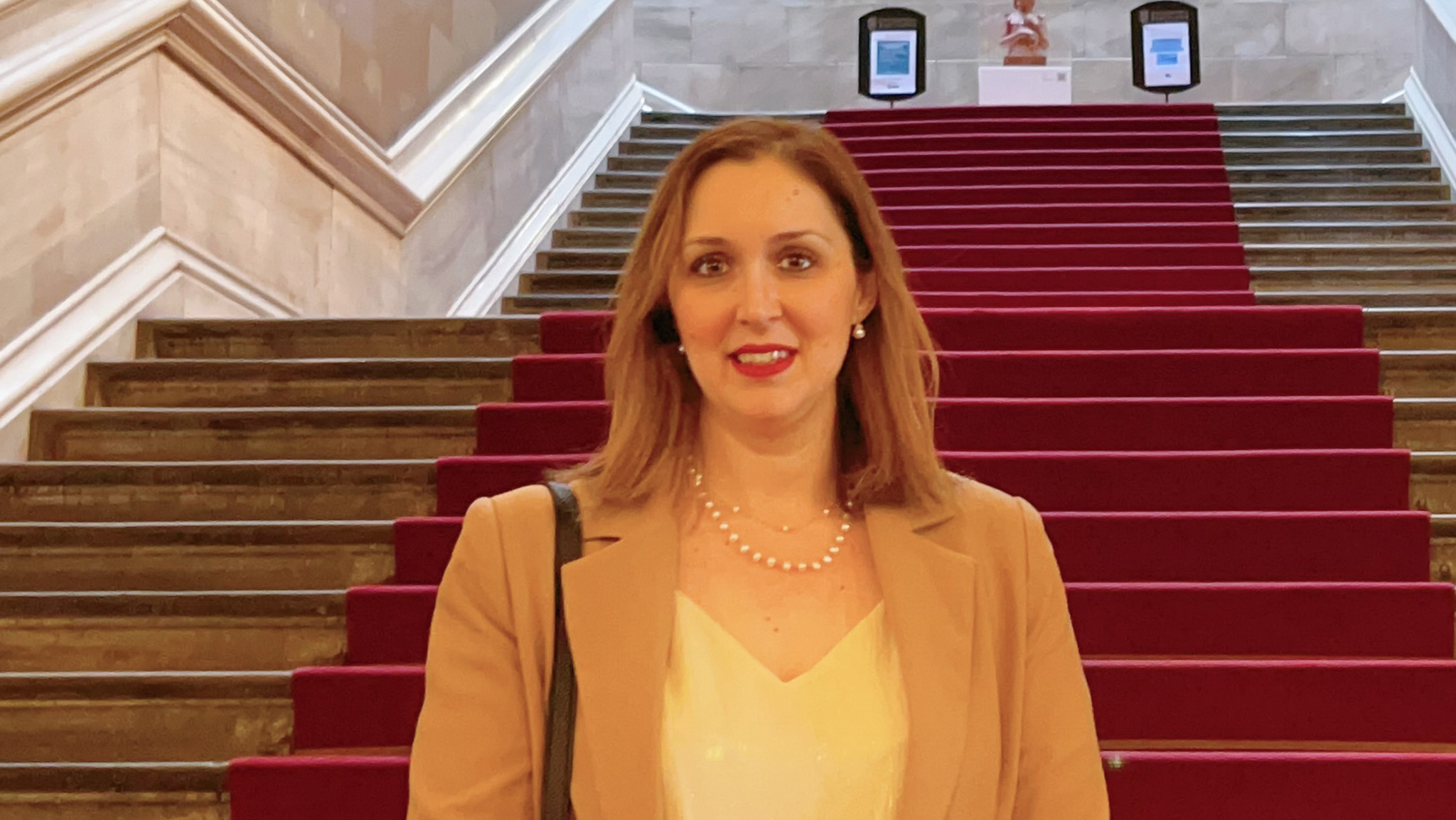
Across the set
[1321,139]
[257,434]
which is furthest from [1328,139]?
[257,434]

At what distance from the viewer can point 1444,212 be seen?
6516mm

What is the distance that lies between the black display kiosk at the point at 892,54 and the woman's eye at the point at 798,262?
8392mm

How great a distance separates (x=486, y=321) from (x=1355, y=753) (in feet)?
9.13

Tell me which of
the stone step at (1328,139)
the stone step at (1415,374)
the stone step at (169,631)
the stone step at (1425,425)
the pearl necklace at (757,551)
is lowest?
the stone step at (169,631)

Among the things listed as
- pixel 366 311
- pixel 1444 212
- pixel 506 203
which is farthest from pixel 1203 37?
pixel 366 311

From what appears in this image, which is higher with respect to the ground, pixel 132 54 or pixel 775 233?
pixel 132 54

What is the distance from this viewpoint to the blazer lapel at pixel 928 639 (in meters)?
1.28

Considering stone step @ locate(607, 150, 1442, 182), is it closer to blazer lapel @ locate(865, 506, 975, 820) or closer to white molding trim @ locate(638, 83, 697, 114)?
white molding trim @ locate(638, 83, 697, 114)

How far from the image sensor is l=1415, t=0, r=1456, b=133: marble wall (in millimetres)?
7109

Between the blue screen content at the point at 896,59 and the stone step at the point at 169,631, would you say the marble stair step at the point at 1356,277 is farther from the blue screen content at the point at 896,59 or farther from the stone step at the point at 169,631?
the blue screen content at the point at 896,59

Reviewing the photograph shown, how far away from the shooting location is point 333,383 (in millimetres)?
4340

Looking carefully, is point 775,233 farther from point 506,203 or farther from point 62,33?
point 506,203

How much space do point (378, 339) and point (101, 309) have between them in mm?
798

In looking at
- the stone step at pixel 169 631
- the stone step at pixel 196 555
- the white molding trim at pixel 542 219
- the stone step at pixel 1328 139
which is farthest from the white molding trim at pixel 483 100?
the stone step at pixel 1328 139
